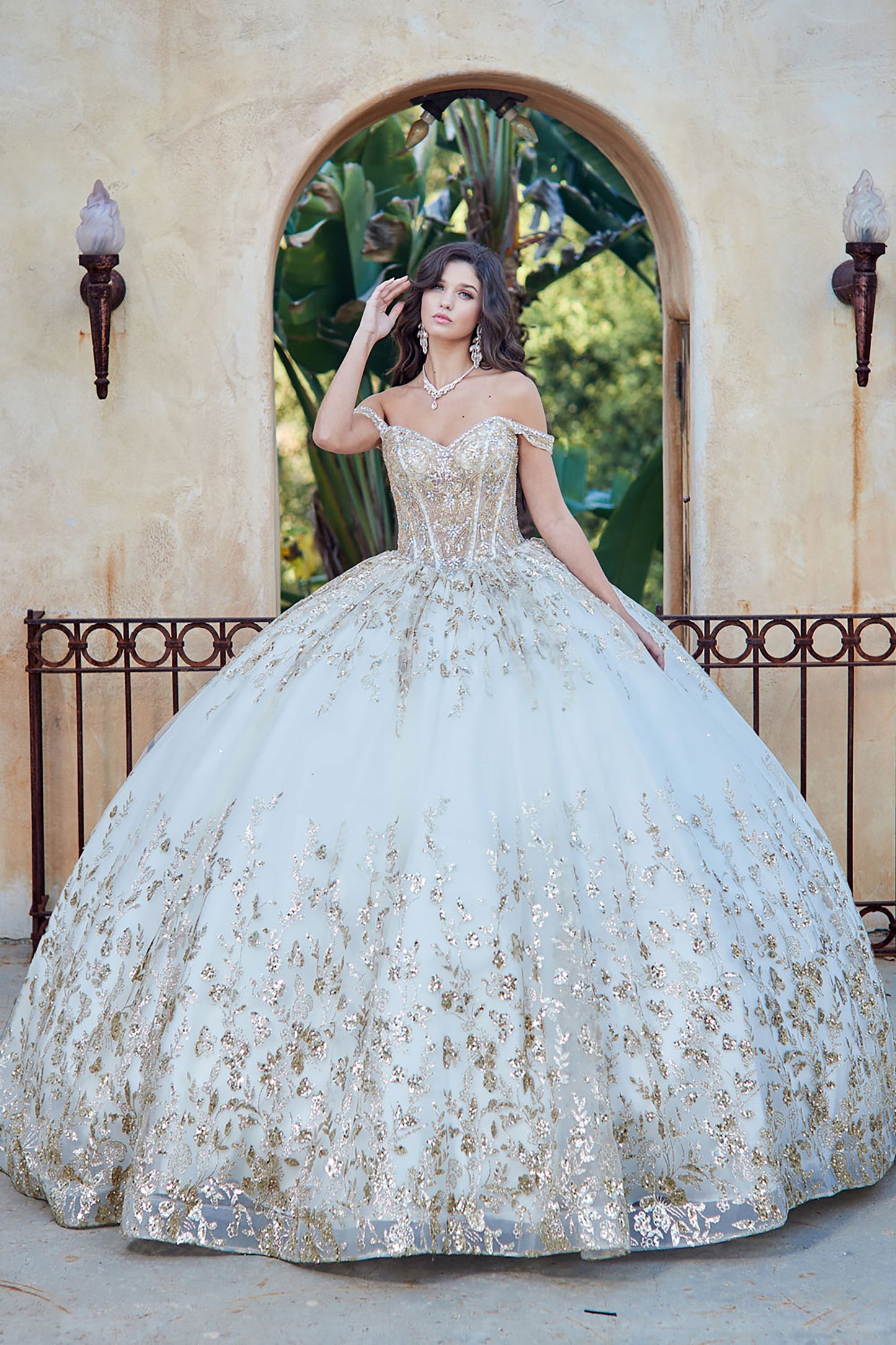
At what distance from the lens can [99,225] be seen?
4.55 metres

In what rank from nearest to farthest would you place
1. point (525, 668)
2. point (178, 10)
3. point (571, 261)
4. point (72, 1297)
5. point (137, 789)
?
point (72, 1297) → point (525, 668) → point (137, 789) → point (178, 10) → point (571, 261)

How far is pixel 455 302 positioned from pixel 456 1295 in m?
2.12

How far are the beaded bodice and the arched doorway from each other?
205 centimetres

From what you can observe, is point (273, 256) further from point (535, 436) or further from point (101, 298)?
point (535, 436)

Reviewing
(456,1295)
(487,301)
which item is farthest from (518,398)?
(456,1295)

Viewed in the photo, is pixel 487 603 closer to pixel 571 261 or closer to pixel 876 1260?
pixel 876 1260

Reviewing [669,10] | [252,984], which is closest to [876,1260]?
[252,984]

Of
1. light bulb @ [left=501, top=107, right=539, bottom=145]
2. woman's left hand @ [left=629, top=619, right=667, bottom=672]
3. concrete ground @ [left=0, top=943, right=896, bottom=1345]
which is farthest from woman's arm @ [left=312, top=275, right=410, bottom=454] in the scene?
light bulb @ [left=501, top=107, right=539, bottom=145]

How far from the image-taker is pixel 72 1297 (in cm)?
242

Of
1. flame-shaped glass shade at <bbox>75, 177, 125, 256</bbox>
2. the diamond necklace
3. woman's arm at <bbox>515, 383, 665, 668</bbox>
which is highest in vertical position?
flame-shaped glass shade at <bbox>75, 177, 125, 256</bbox>

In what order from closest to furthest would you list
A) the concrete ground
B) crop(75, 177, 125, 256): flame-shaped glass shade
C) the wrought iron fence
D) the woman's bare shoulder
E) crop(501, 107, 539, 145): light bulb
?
the concrete ground, the woman's bare shoulder, crop(75, 177, 125, 256): flame-shaped glass shade, the wrought iron fence, crop(501, 107, 539, 145): light bulb

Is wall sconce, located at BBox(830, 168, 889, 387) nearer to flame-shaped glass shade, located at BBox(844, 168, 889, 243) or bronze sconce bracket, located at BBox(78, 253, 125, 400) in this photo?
flame-shaped glass shade, located at BBox(844, 168, 889, 243)

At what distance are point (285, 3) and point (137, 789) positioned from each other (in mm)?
3212

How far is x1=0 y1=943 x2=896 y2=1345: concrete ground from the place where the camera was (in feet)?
7.52
